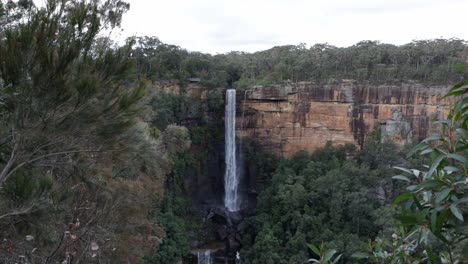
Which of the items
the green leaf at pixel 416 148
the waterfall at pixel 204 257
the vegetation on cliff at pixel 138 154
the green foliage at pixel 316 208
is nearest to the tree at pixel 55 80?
the vegetation on cliff at pixel 138 154

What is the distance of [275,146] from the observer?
15.5 metres

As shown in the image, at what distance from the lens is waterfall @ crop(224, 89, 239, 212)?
621 inches

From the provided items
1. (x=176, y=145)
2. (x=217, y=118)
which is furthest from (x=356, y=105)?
Answer: (x=176, y=145)

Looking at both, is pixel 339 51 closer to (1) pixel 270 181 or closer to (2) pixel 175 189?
(1) pixel 270 181

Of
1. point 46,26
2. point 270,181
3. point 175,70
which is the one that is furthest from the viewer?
point 175,70

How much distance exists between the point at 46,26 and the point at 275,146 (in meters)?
13.3

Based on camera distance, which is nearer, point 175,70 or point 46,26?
point 46,26

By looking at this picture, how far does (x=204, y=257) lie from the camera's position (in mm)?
12711

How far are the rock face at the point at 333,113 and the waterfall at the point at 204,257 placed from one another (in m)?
4.78

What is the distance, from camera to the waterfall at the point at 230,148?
15766 millimetres

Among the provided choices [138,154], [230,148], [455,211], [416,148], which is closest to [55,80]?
[138,154]

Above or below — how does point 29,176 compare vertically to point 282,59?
below

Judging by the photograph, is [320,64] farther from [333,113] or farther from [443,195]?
[443,195]

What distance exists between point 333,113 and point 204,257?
21.8 ft
